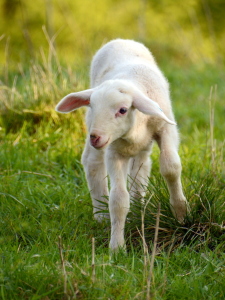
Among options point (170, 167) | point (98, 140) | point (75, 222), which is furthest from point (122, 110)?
point (75, 222)

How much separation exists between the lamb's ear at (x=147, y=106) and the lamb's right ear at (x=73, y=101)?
1.04 feet

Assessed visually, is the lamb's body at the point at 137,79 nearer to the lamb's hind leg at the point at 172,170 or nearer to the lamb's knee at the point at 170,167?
the lamb's hind leg at the point at 172,170

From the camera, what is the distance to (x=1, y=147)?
17.2 ft

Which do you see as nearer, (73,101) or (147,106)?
(147,106)

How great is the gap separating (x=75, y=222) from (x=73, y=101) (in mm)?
869

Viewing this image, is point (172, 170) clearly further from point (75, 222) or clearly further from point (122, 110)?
point (75, 222)

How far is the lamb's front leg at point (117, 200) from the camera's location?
3.61 m

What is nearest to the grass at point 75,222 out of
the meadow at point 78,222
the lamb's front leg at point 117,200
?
the meadow at point 78,222

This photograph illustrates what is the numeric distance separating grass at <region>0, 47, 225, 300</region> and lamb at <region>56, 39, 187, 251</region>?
0.15m

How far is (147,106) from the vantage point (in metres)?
3.31

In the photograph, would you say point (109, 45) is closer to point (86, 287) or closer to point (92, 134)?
point (92, 134)

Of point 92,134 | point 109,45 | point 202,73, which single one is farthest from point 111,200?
point 202,73

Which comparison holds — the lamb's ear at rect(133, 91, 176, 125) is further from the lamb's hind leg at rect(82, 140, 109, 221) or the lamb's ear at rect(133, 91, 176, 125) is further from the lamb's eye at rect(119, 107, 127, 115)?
the lamb's hind leg at rect(82, 140, 109, 221)

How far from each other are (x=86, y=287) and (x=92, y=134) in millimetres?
887
